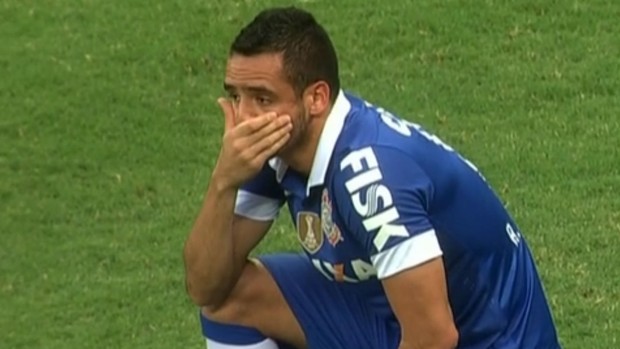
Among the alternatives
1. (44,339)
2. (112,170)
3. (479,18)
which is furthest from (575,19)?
(44,339)

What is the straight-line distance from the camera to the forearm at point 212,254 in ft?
14.3

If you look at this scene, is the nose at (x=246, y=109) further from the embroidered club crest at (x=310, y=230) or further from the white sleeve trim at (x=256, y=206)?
the white sleeve trim at (x=256, y=206)

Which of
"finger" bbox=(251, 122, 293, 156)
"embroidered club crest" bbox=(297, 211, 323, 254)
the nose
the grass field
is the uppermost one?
the nose

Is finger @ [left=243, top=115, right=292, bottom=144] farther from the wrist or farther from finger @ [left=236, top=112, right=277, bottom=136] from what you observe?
the wrist

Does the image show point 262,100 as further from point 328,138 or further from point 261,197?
point 261,197

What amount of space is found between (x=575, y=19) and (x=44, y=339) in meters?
4.50

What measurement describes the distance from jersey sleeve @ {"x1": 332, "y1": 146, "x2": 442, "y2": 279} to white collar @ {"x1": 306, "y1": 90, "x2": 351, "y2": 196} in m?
0.07

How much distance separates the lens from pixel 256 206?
4562mm

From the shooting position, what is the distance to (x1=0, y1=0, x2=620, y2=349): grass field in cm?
629

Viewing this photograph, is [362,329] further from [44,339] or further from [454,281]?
[44,339]

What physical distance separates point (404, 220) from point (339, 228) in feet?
0.92

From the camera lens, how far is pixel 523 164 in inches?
293

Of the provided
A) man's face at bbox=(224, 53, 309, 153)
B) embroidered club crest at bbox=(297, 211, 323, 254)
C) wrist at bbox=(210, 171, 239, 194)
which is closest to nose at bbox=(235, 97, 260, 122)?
man's face at bbox=(224, 53, 309, 153)

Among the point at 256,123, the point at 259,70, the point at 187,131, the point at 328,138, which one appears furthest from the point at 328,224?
the point at 187,131
